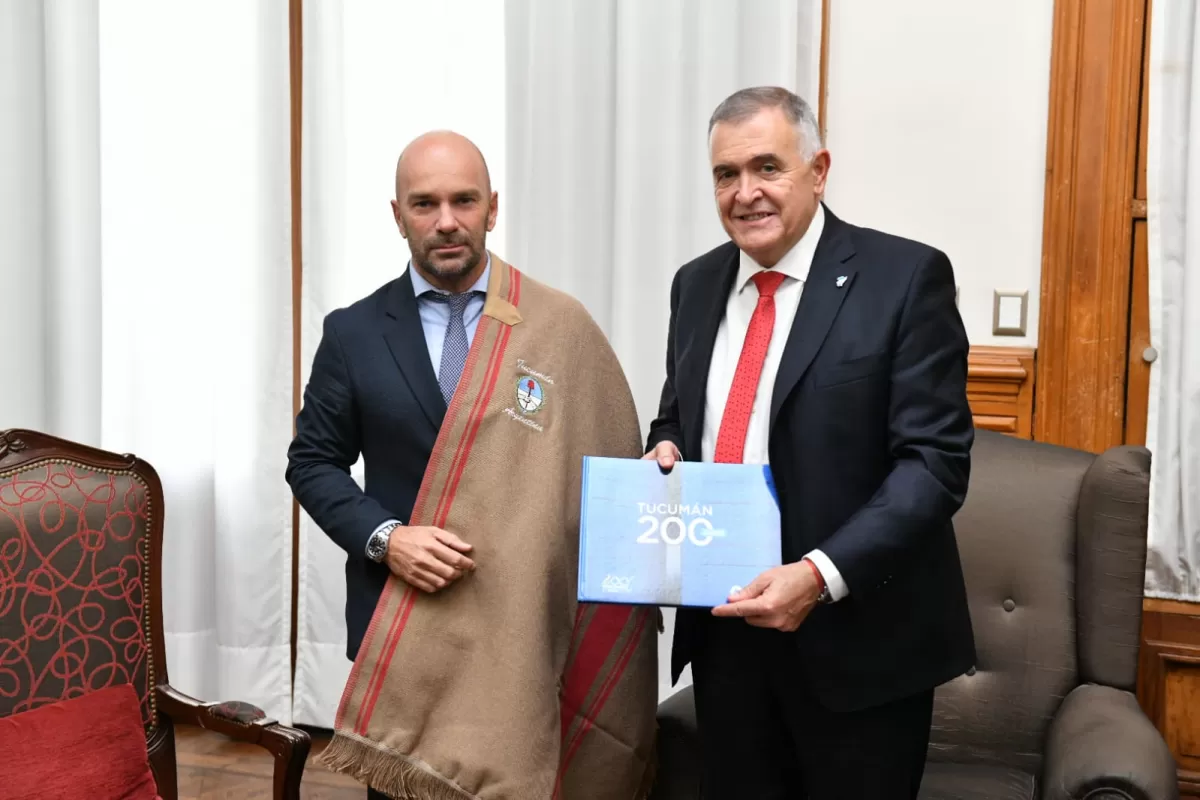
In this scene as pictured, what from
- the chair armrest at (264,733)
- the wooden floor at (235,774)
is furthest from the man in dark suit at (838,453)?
the wooden floor at (235,774)

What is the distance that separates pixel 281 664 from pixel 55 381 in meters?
1.03

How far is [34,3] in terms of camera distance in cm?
313

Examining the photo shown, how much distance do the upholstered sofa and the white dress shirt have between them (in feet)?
Result: 2.02

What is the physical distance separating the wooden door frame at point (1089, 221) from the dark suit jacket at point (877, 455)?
1.16 metres

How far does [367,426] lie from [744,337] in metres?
0.64

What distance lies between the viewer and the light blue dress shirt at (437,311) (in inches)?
75.2

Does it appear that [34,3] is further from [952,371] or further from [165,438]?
[952,371]

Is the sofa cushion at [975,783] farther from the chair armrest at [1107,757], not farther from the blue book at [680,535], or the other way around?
the blue book at [680,535]

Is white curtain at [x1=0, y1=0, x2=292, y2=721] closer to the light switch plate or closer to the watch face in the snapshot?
the watch face

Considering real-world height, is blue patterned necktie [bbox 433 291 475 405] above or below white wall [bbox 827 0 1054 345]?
below

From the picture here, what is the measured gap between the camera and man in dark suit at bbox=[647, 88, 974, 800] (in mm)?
1538

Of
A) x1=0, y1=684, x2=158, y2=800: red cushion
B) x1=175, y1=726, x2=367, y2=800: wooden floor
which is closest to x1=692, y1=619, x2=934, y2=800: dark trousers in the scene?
x1=0, y1=684, x2=158, y2=800: red cushion

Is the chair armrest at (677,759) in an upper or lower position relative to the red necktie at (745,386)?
lower

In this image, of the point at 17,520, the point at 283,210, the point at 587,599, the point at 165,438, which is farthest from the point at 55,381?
the point at 587,599
